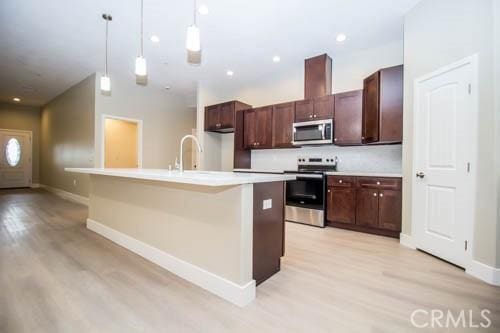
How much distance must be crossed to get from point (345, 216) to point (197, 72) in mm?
4303

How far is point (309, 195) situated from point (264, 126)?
1827 millimetres

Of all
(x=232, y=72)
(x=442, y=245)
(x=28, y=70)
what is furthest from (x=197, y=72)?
(x=442, y=245)

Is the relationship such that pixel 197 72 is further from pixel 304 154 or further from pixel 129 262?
pixel 129 262

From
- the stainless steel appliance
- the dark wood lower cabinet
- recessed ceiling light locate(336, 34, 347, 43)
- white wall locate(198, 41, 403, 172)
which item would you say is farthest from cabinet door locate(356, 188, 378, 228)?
recessed ceiling light locate(336, 34, 347, 43)

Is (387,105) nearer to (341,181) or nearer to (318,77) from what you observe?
(341,181)

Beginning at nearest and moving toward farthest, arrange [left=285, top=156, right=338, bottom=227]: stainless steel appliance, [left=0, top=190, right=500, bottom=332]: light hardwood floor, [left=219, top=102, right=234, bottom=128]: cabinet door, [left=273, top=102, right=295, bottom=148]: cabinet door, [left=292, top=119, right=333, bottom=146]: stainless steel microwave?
[left=0, top=190, right=500, bottom=332]: light hardwood floor < [left=285, top=156, right=338, bottom=227]: stainless steel appliance < [left=292, top=119, right=333, bottom=146]: stainless steel microwave < [left=273, top=102, right=295, bottom=148]: cabinet door < [left=219, top=102, right=234, bottom=128]: cabinet door

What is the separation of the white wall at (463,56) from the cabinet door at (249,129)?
2918 millimetres

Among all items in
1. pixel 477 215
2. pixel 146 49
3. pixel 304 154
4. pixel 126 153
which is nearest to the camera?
pixel 477 215

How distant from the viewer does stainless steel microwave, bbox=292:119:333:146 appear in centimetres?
412

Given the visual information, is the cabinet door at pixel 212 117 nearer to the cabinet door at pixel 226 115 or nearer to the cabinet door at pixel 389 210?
the cabinet door at pixel 226 115

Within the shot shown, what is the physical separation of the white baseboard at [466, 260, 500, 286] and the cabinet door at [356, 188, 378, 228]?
1.27 metres

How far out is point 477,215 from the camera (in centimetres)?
226

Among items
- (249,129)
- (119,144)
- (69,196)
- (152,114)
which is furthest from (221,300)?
(119,144)

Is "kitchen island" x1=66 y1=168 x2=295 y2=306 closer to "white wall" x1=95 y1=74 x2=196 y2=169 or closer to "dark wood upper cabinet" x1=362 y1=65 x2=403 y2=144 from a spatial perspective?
"dark wood upper cabinet" x1=362 y1=65 x2=403 y2=144
